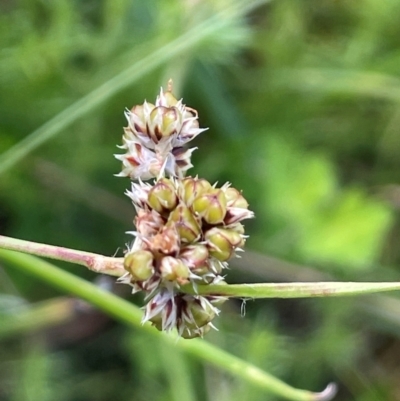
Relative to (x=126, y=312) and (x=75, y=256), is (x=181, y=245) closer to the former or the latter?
(x=75, y=256)

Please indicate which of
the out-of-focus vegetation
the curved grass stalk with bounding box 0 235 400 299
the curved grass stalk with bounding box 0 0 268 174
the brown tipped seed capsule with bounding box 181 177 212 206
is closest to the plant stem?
the curved grass stalk with bounding box 0 235 400 299

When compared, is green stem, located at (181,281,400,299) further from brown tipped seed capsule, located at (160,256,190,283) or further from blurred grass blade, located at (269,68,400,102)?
blurred grass blade, located at (269,68,400,102)

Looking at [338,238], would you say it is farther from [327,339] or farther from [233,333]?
[233,333]

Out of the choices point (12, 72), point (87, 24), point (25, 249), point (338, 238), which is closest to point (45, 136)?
point (12, 72)

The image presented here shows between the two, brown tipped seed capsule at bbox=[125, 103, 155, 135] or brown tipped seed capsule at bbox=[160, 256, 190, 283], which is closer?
brown tipped seed capsule at bbox=[160, 256, 190, 283]

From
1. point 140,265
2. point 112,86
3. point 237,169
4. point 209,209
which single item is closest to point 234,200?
point 209,209
